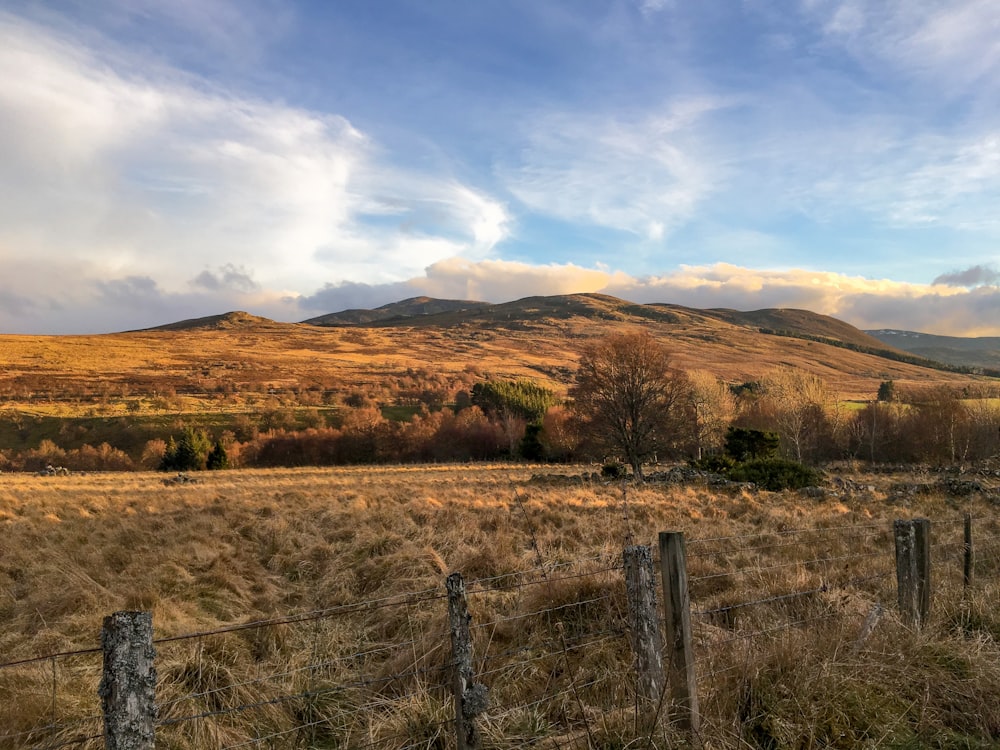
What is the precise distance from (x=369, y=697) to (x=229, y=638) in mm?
2276

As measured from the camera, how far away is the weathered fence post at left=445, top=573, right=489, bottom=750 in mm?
3494

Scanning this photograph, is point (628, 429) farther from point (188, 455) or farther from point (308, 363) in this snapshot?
point (308, 363)

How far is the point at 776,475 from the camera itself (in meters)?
24.4

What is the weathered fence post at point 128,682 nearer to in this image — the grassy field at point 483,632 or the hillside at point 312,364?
the grassy field at point 483,632

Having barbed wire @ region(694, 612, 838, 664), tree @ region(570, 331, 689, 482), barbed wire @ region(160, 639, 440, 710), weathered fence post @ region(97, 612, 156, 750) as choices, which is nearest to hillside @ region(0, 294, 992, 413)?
tree @ region(570, 331, 689, 482)

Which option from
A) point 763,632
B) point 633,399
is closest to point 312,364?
point 633,399

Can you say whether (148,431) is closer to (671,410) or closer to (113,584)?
(671,410)

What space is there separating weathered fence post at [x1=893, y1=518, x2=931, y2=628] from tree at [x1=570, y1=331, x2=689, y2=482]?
28.2 m

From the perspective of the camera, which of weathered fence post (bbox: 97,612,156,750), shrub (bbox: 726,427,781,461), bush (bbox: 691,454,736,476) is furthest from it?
shrub (bbox: 726,427,781,461)

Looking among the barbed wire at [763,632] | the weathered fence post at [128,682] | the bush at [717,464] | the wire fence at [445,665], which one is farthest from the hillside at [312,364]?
the weathered fence post at [128,682]

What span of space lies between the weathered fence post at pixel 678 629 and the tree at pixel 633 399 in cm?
3037

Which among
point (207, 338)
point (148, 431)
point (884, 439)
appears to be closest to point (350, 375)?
→ point (148, 431)

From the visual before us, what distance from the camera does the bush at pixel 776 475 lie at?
23.6 m

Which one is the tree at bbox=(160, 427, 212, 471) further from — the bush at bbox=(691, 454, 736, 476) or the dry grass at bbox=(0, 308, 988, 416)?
the bush at bbox=(691, 454, 736, 476)
